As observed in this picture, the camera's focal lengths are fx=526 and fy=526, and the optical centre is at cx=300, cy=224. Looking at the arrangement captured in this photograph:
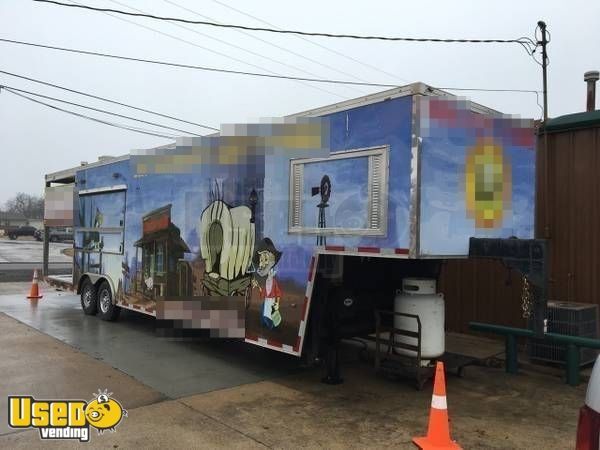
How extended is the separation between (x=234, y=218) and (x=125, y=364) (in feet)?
7.98

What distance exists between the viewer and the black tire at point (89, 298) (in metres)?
10.6

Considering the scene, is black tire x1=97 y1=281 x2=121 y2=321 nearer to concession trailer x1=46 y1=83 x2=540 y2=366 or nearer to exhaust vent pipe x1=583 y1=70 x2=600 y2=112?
concession trailer x1=46 y1=83 x2=540 y2=366

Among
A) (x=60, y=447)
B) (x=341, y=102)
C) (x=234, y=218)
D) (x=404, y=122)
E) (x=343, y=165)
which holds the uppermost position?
(x=341, y=102)

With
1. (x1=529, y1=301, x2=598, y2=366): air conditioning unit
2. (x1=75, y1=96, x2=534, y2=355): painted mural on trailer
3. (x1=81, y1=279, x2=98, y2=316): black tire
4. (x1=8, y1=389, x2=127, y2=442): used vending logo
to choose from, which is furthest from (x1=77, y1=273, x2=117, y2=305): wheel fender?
(x1=529, y1=301, x2=598, y2=366): air conditioning unit

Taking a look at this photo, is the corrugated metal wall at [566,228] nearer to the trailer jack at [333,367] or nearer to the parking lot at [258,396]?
the parking lot at [258,396]

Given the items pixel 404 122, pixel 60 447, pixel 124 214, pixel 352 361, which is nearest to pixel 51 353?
pixel 124 214

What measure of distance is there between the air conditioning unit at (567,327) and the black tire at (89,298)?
8067mm

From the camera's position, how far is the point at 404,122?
16.6 feet

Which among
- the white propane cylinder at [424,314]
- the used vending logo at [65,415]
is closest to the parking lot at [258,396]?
the used vending logo at [65,415]

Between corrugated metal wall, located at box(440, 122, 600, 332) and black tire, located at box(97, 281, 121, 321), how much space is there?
6661 millimetres

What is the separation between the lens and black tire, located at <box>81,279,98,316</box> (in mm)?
10625

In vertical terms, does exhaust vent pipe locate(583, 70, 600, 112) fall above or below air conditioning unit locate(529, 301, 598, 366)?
above

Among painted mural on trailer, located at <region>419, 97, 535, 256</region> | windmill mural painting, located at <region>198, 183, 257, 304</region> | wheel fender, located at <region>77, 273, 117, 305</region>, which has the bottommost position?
wheel fender, located at <region>77, 273, 117, 305</region>

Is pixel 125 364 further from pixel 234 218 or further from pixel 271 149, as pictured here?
pixel 271 149
